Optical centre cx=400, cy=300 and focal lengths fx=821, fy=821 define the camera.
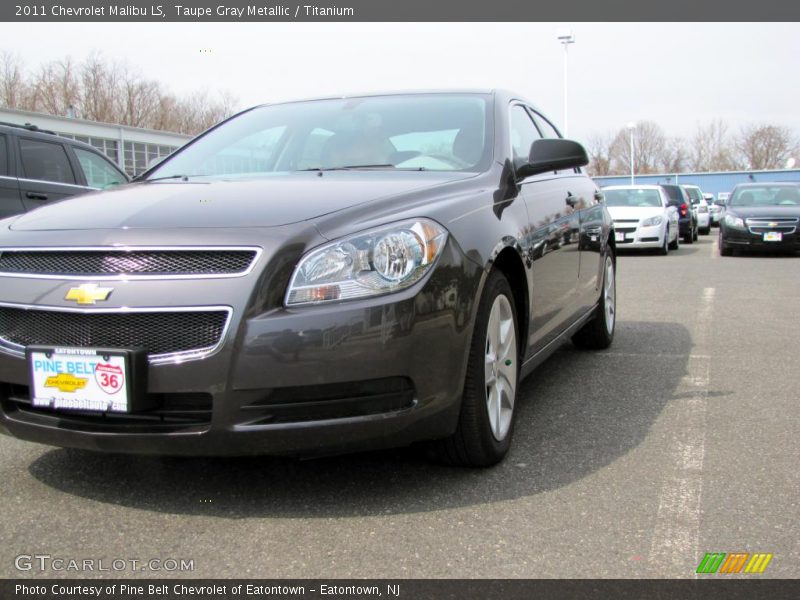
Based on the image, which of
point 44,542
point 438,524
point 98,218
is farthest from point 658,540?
point 98,218

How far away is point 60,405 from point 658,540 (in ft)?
6.40

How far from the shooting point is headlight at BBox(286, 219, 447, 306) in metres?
2.62

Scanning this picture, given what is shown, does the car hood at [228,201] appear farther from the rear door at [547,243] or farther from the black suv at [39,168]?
the black suv at [39,168]

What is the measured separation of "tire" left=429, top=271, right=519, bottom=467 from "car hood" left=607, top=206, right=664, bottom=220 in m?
13.0

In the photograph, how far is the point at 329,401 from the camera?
8.58ft

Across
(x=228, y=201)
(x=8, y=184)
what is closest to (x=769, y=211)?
(x=8, y=184)

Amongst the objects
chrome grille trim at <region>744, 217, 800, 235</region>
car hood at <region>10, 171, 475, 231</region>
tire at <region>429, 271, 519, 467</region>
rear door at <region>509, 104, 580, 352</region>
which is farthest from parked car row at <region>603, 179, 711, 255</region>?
car hood at <region>10, 171, 475, 231</region>

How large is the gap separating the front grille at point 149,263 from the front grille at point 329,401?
1.38 feet

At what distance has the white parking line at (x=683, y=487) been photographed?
96.0 inches

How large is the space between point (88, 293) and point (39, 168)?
21.3 ft

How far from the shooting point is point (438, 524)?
2.69 m

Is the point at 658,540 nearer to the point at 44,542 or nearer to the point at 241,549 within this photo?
the point at 241,549

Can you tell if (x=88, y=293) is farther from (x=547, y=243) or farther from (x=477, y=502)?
(x=547, y=243)

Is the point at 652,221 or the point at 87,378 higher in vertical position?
the point at 87,378
